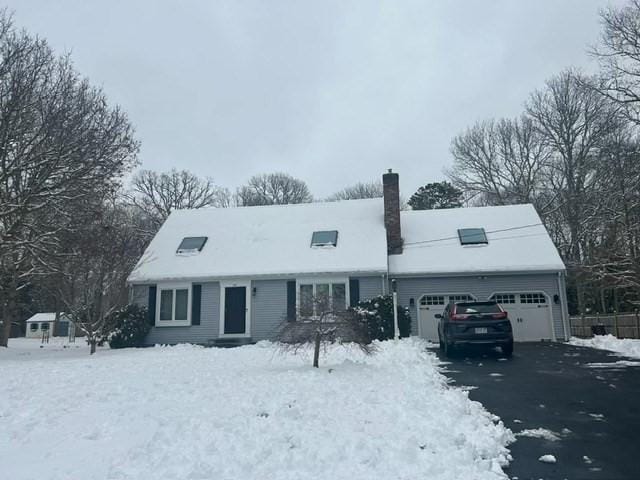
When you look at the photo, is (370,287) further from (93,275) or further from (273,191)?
(273,191)

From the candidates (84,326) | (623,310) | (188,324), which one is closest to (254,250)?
(188,324)

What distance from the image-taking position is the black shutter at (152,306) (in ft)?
63.0

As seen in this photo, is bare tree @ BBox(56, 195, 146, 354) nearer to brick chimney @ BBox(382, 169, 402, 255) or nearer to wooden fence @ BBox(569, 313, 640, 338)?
brick chimney @ BBox(382, 169, 402, 255)

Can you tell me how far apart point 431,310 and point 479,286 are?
2.03 m

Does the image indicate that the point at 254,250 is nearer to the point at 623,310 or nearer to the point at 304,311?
the point at 304,311

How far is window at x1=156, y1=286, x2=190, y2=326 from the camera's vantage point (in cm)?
1923

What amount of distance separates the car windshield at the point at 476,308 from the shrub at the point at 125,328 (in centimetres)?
1190

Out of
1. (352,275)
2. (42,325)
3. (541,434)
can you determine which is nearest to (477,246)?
(352,275)

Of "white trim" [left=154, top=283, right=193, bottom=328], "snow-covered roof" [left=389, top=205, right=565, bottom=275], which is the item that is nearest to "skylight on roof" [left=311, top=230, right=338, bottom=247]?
"snow-covered roof" [left=389, top=205, right=565, bottom=275]

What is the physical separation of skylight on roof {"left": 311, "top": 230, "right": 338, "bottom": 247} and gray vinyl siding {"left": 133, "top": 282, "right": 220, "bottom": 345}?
433cm

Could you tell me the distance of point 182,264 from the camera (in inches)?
781

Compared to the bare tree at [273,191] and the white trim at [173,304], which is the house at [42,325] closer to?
the bare tree at [273,191]

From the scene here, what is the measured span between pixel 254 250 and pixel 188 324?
13.0ft

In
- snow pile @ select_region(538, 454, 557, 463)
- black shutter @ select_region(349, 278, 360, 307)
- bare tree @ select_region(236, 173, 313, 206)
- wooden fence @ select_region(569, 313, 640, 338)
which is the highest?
bare tree @ select_region(236, 173, 313, 206)
